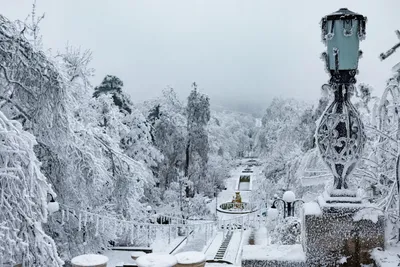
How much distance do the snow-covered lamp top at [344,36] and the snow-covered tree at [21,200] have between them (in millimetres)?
3805

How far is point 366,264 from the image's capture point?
330cm

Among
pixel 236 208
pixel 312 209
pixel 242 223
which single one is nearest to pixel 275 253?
pixel 312 209

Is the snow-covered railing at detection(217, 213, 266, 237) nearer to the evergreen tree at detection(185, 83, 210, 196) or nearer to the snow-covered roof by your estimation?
the evergreen tree at detection(185, 83, 210, 196)

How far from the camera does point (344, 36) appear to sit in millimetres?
3451

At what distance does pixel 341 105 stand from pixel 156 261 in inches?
92.6

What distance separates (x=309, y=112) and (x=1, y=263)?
80.4 ft

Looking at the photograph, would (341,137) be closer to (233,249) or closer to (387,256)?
(387,256)

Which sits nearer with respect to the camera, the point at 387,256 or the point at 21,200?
the point at 387,256

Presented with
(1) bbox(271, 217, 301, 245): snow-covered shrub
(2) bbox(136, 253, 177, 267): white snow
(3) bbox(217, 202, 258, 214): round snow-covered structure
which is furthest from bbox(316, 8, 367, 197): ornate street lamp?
(3) bbox(217, 202, 258, 214): round snow-covered structure

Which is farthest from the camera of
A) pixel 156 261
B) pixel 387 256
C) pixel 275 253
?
pixel 156 261

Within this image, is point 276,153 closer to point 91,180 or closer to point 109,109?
point 109,109

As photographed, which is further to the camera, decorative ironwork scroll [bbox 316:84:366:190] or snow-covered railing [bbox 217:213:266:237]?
snow-covered railing [bbox 217:213:266:237]

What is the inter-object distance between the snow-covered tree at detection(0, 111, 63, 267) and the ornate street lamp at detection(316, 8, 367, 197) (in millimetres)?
3530

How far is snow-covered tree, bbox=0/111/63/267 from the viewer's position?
4836mm
